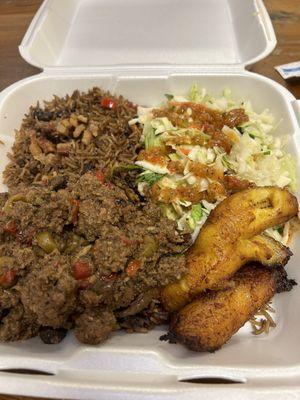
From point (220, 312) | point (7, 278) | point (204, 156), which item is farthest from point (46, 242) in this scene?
point (204, 156)

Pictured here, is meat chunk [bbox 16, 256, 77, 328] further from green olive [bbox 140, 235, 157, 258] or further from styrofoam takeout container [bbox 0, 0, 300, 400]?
green olive [bbox 140, 235, 157, 258]

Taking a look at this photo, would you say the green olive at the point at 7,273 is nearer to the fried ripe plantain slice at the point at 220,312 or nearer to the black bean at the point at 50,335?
the black bean at the point at 50,335

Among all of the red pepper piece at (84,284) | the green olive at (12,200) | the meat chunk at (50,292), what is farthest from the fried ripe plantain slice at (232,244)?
the green olive at (12,200)

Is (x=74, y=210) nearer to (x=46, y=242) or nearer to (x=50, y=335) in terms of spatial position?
(x=46, y=242)

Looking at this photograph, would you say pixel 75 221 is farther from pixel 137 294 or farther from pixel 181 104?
pixel 181 104

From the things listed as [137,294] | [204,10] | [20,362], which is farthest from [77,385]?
[204,10]

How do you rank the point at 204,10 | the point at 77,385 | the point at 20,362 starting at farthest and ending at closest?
the point at 204,10 → the point at 20,362 → the point at 77,385

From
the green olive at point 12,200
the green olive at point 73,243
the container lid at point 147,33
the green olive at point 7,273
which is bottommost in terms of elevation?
the green olive at point 73,243
